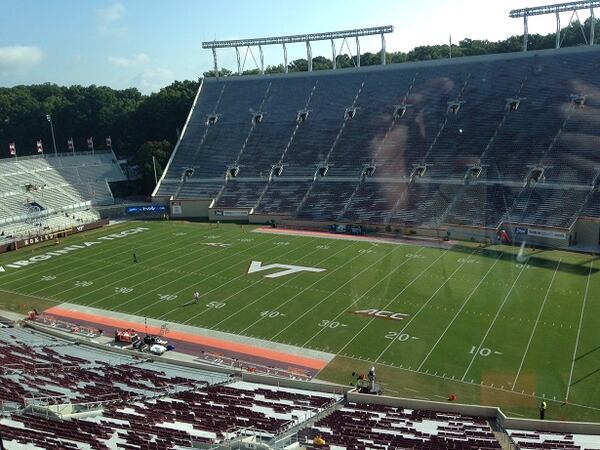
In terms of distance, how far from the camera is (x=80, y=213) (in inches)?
1836

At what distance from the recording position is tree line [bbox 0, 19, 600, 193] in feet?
204

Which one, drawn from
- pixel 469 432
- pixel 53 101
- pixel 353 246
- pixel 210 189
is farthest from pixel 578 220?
pixel 53 101

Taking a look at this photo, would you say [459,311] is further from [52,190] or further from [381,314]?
[52,190]

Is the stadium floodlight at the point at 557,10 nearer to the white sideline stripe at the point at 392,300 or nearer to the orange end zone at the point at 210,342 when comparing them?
the white sideline stripe at the point at 392,300

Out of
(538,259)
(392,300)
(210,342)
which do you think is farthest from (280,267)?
(538,259)

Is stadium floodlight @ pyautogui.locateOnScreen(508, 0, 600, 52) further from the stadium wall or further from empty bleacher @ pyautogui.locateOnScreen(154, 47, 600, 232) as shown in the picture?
the stadium wall

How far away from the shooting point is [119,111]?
68312 mm

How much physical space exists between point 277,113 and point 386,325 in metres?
34.3

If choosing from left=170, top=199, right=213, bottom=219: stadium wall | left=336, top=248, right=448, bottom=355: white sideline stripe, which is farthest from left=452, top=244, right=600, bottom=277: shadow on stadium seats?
left=170, top=199, right=213, bottom=219: stadium wall

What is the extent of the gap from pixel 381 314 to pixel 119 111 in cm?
5480

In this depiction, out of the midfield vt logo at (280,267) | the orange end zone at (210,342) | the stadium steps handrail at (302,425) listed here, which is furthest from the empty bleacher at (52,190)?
the stadium steps handrail at (302,425)

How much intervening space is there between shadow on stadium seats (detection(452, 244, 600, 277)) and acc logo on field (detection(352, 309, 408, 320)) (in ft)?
32.9

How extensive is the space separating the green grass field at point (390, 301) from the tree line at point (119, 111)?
91.8 feet

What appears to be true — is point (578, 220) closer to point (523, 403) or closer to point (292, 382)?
point (523, 403)
